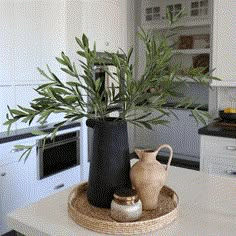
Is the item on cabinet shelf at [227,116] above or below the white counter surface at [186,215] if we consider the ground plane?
above

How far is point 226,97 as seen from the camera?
3.63 metres

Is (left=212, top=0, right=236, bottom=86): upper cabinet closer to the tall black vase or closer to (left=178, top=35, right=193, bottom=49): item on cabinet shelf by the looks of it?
(left=178, top=35, right=193, bottom=49): item on cabinet shelf

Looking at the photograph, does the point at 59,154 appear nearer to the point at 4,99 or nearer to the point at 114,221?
the point at 4,99

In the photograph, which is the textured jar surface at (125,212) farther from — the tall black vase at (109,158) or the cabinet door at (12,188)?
the cabinet door at (12,188)

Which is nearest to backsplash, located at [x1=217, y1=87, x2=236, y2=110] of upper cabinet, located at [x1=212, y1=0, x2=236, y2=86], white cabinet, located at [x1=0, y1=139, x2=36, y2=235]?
upper cabinet, located at [x1=212, y1=0, x2=236, y2=86]

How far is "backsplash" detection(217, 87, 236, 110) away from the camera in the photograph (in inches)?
141

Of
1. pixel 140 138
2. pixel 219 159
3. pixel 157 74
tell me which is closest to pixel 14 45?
pixel 219 159

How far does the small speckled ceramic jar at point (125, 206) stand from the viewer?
1.07m

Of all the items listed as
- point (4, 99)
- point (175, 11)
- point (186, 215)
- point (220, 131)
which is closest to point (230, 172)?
point (220, 131)

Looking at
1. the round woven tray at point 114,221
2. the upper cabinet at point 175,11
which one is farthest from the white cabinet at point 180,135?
the round woven tray at point 114,221

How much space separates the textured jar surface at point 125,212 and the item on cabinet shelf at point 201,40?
14.1 feet

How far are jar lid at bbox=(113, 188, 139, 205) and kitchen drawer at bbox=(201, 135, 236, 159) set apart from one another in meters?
1.95

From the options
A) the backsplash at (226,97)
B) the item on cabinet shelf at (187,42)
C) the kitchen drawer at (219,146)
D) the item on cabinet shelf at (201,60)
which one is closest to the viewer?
the kitchen drawer at (219,146)

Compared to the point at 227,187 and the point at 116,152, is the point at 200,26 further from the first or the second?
the point at 116,152
